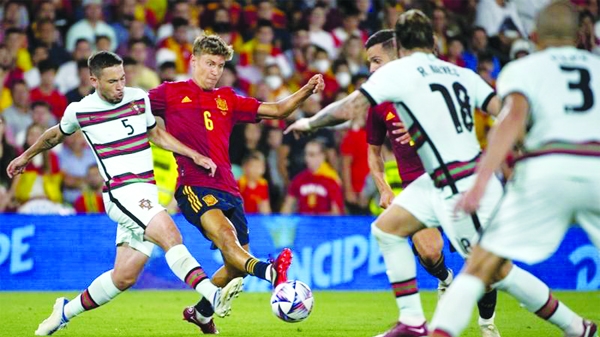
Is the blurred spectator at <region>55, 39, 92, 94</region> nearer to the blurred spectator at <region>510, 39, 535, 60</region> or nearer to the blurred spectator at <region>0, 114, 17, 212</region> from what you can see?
the blurred spectator at <region>0, 114, 17, 212</region>

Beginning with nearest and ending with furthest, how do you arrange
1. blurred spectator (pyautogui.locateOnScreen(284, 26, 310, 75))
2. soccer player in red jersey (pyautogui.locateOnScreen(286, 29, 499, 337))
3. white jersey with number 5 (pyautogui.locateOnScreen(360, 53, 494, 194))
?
white jersey with number 5 (pyautogui.locateOnScreen(360, 53, 494, 194))
soccer player in red jersey (pyautogui.locateOnScreen(286, 29, 499, 337))
blurred spectator (pyautogui.locateOnScreen(284, 26, 310, 75))

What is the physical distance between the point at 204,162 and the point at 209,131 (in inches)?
21.4

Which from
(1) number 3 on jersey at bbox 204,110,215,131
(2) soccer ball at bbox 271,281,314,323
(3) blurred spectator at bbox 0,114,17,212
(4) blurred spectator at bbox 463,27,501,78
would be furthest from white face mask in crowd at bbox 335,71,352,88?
(2) soccer ball at bbox 271,281,314,323

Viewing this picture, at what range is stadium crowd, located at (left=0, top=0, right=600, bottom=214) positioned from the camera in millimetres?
14938

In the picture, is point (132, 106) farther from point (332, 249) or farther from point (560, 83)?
point (332, 249)

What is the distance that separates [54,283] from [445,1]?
9.28 metres

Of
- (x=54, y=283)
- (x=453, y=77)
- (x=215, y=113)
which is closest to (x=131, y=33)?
(x=54, y=283)

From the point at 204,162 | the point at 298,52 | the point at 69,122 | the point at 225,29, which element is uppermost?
the point at 69,122

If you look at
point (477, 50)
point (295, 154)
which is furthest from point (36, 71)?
point (477, 50)

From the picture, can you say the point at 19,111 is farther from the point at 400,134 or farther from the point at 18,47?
the point at 400,134

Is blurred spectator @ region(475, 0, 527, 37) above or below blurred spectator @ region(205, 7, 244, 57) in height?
below

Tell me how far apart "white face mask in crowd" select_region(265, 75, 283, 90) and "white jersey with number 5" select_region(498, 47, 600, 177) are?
34.9 feet

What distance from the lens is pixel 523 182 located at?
19.5 ft

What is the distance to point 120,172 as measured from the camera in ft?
29.2
